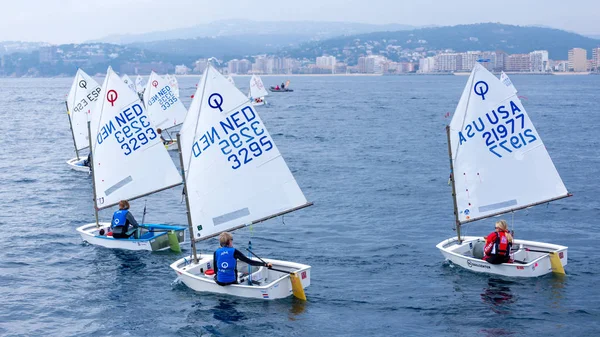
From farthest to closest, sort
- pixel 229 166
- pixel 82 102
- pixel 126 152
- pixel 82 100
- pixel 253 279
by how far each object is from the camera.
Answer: pixel 82 102, pixel 82 100, pixel 126 152, pixel 229 166, pixel 253 279

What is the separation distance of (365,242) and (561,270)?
327 inches

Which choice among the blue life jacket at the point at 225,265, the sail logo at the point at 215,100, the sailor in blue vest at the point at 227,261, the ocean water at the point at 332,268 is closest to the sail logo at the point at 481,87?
the ocean water at the point at 332,268

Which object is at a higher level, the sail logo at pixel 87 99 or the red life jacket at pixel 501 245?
the sail logo at pixel 87 99

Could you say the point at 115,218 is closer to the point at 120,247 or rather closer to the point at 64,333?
the point at 120,247

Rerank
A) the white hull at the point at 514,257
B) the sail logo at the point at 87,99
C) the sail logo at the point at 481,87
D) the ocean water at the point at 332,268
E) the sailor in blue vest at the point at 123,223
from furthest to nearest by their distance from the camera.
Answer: the sail logo at the point at 87,99 < the sailor in blue vest at the point at 123,223 < the sail logo at the point at 481,87 < the white hull at the point at 514,257 < the ocean water at the point at 332,268

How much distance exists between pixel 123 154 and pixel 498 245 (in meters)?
15.1

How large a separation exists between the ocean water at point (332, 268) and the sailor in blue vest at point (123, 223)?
2.60ft

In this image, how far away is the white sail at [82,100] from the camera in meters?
46.0

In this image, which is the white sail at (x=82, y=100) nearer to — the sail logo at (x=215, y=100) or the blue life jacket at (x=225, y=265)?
the sail logo at (x=215, y=100)

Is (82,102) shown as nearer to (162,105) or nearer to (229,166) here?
(162,105)

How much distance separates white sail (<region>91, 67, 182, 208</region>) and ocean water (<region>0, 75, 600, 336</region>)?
1.93 metres

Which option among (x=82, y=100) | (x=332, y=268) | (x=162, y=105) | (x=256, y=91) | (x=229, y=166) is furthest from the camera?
(x=256, y=91)

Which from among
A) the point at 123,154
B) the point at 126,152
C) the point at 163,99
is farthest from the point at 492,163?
the point at 163,99

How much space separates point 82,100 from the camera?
4697 centimetres
